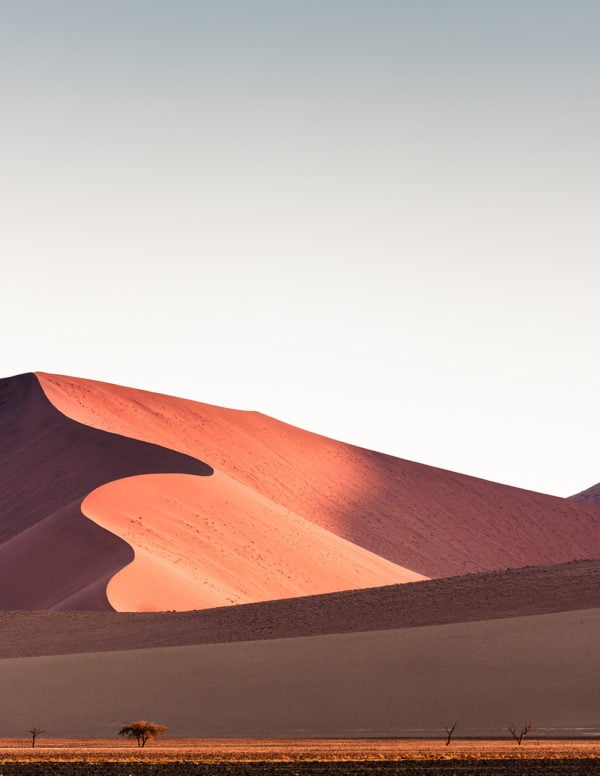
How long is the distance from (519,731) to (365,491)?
69.2 meters

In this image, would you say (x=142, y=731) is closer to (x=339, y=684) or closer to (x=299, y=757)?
(x=299, y=757)

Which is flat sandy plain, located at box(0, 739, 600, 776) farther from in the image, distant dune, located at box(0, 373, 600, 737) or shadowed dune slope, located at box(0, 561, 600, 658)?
shadowed dune slope, located at box(0, 561, 600, 658)

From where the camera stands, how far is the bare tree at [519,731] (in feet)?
103

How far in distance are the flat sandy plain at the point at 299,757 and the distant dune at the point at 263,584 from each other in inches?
96.1

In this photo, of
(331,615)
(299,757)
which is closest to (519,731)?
(299,757)

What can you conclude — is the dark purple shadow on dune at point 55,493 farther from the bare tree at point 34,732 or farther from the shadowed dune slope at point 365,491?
the bare tree at point 34,732

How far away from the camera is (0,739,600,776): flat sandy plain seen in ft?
81.7

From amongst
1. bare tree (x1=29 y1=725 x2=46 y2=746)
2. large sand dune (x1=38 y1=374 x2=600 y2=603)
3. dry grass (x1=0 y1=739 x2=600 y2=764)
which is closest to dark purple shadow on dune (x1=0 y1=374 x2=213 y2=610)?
large sand dune (x1=38 y1=374 x2=600 y2=603)

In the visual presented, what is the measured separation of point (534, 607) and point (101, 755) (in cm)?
1925

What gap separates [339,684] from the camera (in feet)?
126

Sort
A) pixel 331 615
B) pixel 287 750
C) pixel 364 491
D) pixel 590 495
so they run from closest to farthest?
pixel 287 750 → pixel 331 615 → pixel 364 491 → pixel 590 495

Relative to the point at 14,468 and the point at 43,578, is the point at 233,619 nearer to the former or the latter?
the point at 43,578

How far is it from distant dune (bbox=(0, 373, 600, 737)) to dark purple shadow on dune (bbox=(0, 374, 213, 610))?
0.14 meters

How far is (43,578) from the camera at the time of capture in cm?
6144
